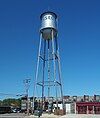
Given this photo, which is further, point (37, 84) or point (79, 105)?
point (79, 105)

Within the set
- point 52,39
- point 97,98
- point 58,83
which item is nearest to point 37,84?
point 58,83

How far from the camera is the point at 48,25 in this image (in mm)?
64312

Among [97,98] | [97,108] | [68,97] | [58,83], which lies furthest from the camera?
[68,97]

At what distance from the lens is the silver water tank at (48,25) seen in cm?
6438

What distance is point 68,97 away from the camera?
156250 millimetres

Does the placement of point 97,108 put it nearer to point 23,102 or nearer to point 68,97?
point 23,102

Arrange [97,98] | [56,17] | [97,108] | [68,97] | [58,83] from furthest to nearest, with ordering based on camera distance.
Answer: [68,97]
[97,98]
[97,108]
[56,17]
[58,83]

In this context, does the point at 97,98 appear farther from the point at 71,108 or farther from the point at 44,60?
the point at 44,60

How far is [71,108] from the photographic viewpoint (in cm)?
12056

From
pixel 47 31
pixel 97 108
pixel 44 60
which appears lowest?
pixel 97 108

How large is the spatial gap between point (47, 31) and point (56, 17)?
14.3ft

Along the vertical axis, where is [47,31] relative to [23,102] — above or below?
above

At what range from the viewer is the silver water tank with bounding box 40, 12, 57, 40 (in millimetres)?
64381

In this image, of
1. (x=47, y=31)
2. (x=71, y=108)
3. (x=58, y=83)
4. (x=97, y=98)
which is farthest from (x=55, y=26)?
(x=97, y=98)
